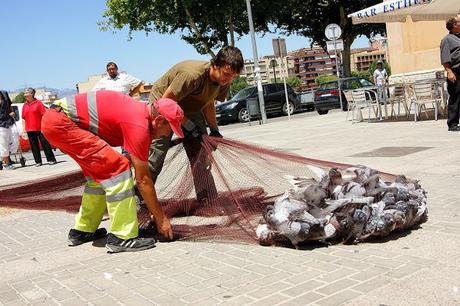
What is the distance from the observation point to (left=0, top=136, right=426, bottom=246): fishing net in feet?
13.5

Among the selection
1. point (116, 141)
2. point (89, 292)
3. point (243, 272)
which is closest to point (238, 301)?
point (243, 272)

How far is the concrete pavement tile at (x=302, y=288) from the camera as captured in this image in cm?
304

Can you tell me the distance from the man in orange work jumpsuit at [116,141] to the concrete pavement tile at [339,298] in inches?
70.1

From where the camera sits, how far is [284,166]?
4648mm

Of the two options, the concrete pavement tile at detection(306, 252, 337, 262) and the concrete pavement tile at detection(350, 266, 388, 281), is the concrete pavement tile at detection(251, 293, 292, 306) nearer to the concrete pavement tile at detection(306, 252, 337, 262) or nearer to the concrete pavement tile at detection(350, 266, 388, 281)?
the concrete pavement tile at detection(350, 266, 388, 281)

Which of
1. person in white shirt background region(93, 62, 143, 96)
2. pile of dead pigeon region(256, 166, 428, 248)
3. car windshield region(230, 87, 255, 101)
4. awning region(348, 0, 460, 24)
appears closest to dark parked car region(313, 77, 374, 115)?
car windshield region(230, 87, 255, 101)

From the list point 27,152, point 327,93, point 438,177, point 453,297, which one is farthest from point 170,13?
point 453,297

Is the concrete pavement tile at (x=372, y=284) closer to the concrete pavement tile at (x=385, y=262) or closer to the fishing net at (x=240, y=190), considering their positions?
the concrete pavement tile at (x=385, y=262)

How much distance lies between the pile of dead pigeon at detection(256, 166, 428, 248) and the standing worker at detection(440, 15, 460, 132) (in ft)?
17.7

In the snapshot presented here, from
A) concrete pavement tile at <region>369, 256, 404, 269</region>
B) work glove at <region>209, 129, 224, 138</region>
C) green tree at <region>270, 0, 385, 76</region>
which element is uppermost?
green tree at <region>270, 0, 385, 76</region>

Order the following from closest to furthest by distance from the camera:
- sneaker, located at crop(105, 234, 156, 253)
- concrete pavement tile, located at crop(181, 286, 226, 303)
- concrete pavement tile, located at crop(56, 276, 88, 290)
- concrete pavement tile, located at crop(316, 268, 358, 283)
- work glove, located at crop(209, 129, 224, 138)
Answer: concrete pavement tile, located at crop(181, 286, 226, 303), concrete pavement tile, located at crop(316, 268, 358, 283), concrete pavement tile, located at crop(56, 276, 88, 290), sneaker, located at crop(105, 234, 156, 253), work glove, located at crop(209, 129, 224, 138)

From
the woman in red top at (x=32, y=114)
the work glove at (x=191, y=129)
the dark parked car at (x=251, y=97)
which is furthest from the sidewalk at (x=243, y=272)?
the dark parked car at (x=251, y=97)

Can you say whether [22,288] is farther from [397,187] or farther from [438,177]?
[438,177]

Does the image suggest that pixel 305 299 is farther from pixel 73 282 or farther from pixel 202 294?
pixel 73 282
